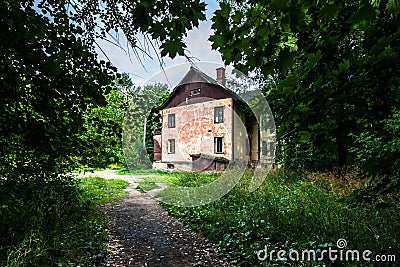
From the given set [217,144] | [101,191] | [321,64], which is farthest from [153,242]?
[217,144]

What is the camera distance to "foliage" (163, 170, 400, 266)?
334cm

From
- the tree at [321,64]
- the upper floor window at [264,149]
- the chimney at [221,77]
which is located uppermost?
the chimney at [221,77]

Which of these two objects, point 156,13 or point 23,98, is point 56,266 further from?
point 156,13

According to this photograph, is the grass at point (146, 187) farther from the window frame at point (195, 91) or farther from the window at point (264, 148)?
the window at point (264, 148)

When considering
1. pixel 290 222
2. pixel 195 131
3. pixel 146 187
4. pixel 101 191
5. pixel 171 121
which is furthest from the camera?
pixel 195 131

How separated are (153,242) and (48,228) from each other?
152 cm

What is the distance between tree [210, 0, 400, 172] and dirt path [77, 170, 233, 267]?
7.48 ft

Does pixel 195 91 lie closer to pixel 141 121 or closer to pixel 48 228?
pixel 141 121

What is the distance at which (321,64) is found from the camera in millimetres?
2238

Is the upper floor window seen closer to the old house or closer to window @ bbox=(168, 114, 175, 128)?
the old house

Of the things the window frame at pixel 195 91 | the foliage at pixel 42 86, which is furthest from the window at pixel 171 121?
the foliage at pixel 42 86

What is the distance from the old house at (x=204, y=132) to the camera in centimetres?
1084

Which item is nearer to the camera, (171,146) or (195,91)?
(171,146)

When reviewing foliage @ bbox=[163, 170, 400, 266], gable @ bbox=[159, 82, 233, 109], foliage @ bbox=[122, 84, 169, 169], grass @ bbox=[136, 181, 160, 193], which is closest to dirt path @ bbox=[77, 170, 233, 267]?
foliage @ bbox=[163, 170, 400, 266]
